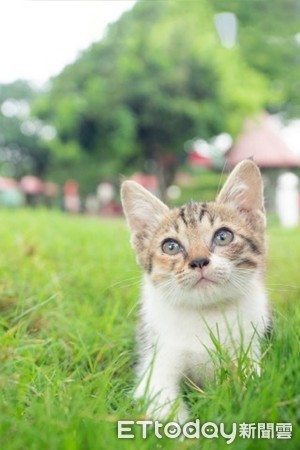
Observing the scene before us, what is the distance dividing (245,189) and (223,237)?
176 millimetres

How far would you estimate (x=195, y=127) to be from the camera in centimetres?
891

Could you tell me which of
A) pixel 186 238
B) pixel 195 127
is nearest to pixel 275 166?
pixel 195 127

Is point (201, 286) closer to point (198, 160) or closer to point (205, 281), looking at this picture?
point (205, 281)

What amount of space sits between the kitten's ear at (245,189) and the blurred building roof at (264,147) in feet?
18.7

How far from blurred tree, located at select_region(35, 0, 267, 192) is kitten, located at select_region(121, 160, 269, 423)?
24.0ft

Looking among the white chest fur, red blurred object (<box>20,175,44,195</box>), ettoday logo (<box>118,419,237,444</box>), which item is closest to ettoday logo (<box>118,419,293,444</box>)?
ettoday logo (<box>118,419,237,444</box>)

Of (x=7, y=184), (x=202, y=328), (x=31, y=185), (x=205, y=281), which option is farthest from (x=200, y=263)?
(x=31, y=185)

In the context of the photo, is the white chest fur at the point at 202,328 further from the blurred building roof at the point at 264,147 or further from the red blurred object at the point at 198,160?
the red blurred object at the point at 198,160

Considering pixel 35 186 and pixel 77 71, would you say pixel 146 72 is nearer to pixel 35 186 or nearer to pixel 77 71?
pixel 77 71

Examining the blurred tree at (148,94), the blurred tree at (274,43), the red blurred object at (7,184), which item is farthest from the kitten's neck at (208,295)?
the red blurred object at (7,184)

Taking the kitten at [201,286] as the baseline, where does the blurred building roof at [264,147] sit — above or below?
above

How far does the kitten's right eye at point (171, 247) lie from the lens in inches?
56.0

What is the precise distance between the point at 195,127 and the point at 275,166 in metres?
1.60

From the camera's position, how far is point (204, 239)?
139cm
